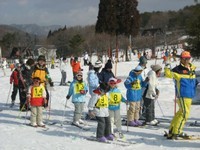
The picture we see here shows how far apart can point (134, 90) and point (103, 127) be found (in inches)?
85.5

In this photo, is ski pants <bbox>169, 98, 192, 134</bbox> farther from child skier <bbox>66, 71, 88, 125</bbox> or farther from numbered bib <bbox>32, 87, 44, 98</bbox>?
numbered bib <bbox>32, 87, 44, 98</bbox>

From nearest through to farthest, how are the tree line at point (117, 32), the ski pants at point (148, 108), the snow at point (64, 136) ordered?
1. the snow at point (64, 136)
2. the ski pants at point (148, 108)
3. the tree line at point (117, 32)

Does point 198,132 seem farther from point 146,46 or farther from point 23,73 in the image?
point 146,46

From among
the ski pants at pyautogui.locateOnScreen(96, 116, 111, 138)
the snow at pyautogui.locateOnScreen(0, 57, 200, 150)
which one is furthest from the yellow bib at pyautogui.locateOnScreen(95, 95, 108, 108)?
the snow at pyautogui.locateOnScreen(0, 57, 200, 150)

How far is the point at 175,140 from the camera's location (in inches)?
347

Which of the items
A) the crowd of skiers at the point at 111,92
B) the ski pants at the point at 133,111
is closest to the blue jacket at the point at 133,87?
the crowd of skiers at the point at 111,92

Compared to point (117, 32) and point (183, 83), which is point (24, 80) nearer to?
point (183, 83)

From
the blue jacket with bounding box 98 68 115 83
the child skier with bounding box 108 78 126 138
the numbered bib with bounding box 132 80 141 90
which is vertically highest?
the blue jacket with bounding box 98 68 115 83

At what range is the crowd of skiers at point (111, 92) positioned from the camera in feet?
28.7

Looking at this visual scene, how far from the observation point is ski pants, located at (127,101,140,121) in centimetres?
1069

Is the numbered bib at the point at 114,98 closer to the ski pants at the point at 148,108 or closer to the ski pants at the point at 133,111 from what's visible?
the ski pants at the point at 133,111

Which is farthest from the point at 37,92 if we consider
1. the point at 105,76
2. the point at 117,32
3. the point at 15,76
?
the point at 117,32

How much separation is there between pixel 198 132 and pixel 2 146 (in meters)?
5.11

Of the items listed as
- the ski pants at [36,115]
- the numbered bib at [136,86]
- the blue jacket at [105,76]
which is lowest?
the ski pants at [36,115]
